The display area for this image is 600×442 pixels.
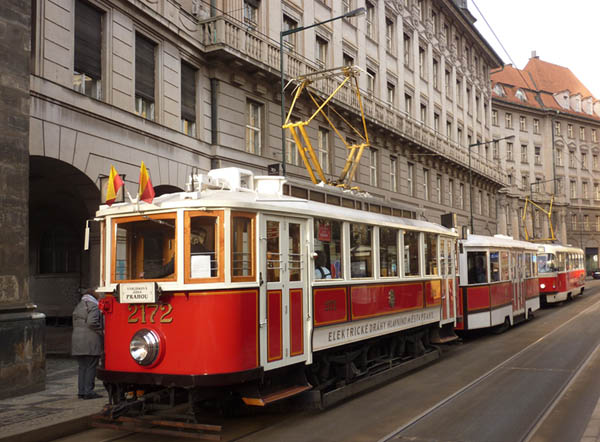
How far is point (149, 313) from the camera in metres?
6.97

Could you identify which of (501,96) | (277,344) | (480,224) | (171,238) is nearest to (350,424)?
(277,344)

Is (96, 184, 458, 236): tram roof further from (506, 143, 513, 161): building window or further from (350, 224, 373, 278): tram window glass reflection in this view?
(506, 143, 513, 161): building window

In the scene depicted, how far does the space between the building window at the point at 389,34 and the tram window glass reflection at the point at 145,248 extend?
2541cm

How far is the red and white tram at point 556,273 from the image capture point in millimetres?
26984

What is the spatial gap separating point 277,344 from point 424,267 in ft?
16.5

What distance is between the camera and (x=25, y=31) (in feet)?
33.0

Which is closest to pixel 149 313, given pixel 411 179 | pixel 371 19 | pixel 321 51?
pixel 321 51

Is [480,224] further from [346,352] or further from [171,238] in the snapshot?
[171,238]

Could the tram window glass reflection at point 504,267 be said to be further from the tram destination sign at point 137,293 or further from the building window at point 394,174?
the tram destination sign at point 137,293

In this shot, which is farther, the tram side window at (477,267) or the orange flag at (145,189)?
the tram side window at (477,267)

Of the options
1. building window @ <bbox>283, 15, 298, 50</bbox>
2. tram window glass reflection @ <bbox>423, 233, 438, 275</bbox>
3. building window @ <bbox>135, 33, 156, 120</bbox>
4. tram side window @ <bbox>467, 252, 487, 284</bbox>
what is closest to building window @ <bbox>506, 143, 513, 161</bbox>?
building window @ <bbox>283, 15, 298, 50</bbox>

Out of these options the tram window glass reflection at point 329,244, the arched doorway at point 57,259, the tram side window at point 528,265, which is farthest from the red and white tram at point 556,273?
the tram window glass reflection at point 329,244

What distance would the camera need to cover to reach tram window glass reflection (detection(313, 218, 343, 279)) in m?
8.41

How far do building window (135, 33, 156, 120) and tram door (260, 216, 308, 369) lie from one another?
8.84 meters
